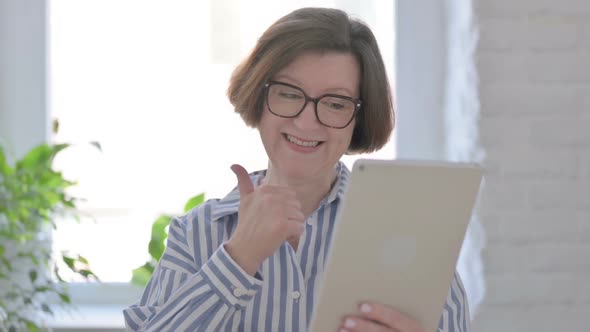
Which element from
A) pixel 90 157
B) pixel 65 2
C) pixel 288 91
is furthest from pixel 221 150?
pixel 288 91

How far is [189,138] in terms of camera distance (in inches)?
104

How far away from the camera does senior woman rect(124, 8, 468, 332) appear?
3.98 ft

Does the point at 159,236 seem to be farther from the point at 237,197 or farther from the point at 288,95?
the point at 288,95

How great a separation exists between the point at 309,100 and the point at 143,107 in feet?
4.66

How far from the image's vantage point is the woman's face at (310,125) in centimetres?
133

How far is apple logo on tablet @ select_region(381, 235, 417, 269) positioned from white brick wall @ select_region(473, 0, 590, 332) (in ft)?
3.64

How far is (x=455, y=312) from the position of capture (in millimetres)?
1333

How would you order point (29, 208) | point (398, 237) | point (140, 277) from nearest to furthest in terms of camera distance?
point (398, 237) → point (29, 208) → point (140, 277)

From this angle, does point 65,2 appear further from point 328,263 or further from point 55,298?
point 328,263

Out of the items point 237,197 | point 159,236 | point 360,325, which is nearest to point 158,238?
point 159,236

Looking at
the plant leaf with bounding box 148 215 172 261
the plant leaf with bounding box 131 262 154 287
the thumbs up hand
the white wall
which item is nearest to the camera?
the thumbs up hand

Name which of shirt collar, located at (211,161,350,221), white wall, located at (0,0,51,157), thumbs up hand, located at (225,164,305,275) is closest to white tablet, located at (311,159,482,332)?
thumbs up hand, located at (225,164,305,275)

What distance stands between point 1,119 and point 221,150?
2.28ft

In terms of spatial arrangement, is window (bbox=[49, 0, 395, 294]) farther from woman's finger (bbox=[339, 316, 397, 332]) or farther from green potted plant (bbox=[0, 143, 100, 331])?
woman's finger (bbox=[339, 316, 397, 332])
